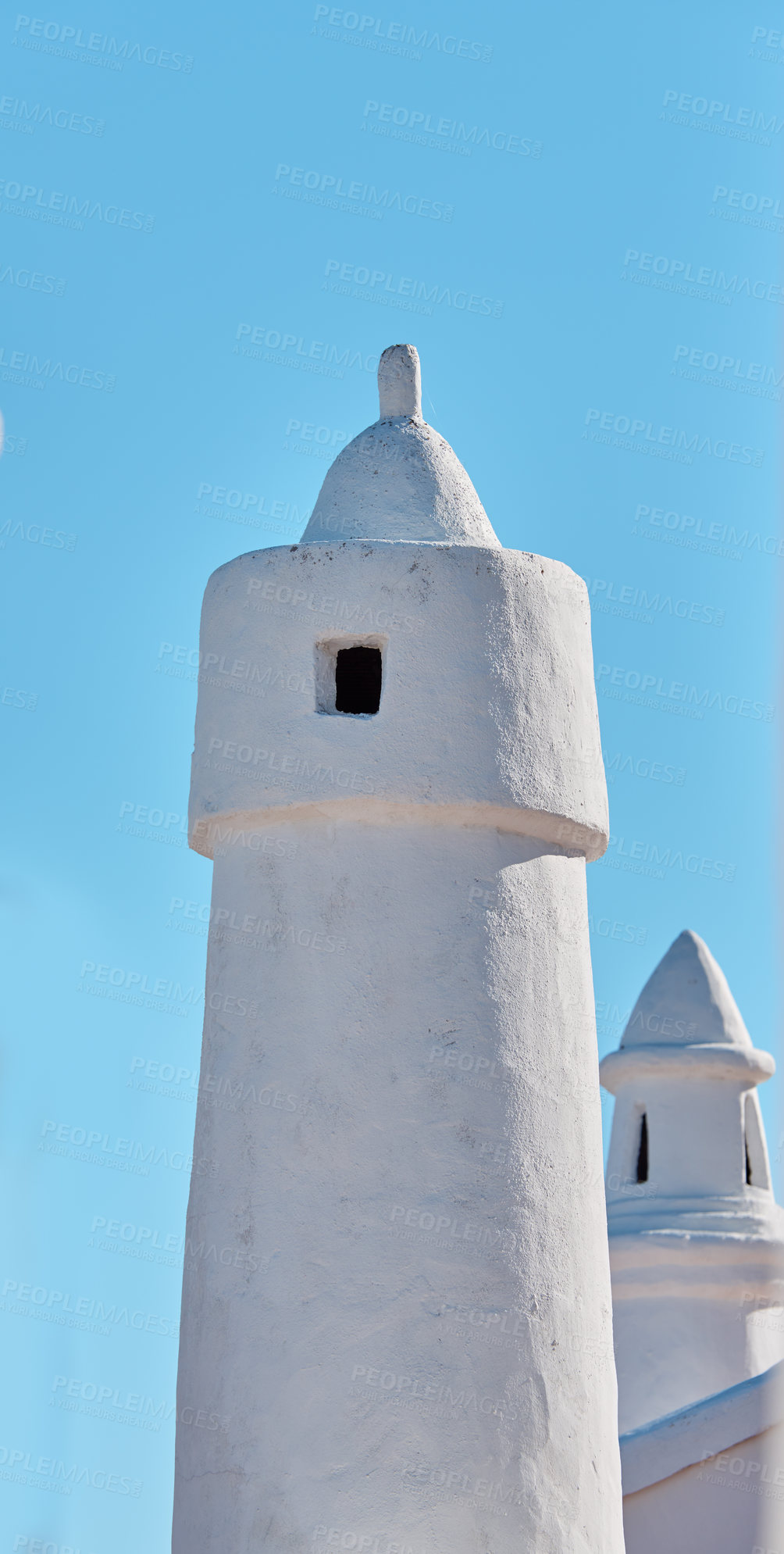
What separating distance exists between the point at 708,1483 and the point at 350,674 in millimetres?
6347

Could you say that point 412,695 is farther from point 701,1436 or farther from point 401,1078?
point 701,1436

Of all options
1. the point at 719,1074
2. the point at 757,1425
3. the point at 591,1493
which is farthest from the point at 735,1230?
the point at 591,1493

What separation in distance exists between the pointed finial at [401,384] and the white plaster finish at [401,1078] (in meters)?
0.85

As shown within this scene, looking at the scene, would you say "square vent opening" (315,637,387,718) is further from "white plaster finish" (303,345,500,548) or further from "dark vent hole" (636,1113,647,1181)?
"dark vent hole" (636,1113,647,1181)

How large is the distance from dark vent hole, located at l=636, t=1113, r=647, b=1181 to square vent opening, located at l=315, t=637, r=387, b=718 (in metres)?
8.97

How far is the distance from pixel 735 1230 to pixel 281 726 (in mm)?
9026

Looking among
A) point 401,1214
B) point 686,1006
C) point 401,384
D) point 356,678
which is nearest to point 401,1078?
point 401,1214

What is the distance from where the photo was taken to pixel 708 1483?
11.1m

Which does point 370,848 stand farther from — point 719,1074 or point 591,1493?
point 719,1074

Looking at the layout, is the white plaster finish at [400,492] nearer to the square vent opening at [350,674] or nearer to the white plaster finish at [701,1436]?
the square vent opening at [350,674]

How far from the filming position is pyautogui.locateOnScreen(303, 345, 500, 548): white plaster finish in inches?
292

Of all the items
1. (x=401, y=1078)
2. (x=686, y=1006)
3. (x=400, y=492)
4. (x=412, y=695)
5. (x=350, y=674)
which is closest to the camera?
(x=401, y=1078)

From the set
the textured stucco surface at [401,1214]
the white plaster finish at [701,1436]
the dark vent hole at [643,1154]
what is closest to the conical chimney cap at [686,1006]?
the dark vent hole at [643,1154]

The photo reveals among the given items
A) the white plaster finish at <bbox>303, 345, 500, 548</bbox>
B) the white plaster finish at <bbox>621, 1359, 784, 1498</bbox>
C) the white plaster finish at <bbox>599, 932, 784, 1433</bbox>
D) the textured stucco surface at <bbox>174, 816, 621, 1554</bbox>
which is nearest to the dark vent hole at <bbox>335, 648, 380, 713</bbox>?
the white plaster finish at <bbox>303, 345, 500, 548</bbox>
